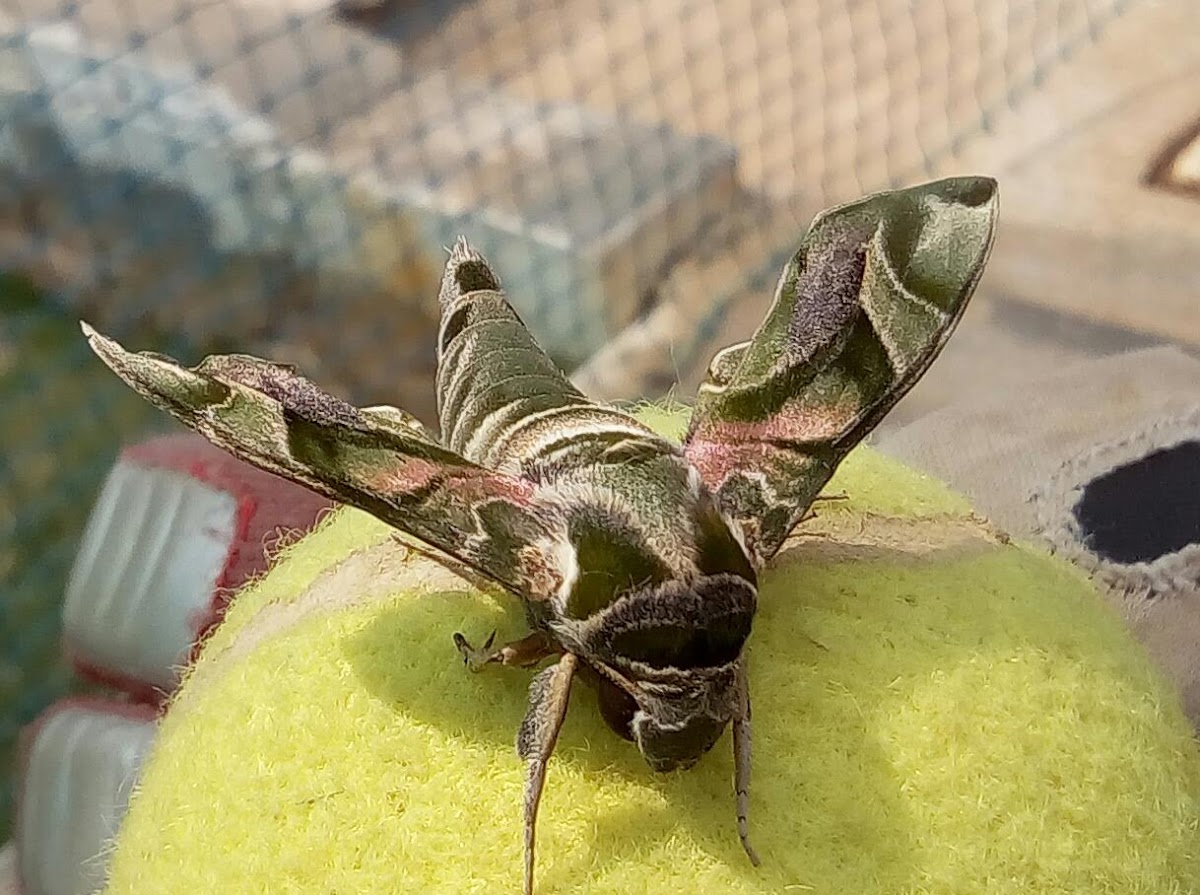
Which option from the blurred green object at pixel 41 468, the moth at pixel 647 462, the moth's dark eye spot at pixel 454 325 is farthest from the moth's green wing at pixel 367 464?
the blurred green object at pixel 41 468

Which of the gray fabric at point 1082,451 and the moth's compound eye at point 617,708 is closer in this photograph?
the moth's compound eye at point 617,708

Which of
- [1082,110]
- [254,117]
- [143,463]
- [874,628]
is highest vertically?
[874,628]

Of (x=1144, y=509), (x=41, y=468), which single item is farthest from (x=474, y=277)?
(x=41, y=468)

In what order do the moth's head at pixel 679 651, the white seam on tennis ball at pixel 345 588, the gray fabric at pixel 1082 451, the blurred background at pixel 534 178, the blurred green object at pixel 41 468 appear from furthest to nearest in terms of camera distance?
the blurred background at pixel 534 178, the blurred green object at pixel 41 468, the gray fabric at pixel 1082 451, the white seam on tennis ball at pixel 345 588, the moth's head at pixel 679 651

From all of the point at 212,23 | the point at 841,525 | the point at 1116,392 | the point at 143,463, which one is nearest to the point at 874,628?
the point at 841,525

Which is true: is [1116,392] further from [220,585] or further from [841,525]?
[220,585]

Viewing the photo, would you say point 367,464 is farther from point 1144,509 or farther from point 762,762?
point 1144,509

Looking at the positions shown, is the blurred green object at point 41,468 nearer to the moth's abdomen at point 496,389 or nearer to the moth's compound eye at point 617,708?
the moth's abdomen at point 496,389
